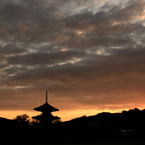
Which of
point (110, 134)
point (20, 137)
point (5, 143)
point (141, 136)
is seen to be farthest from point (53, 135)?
point (141, 136)

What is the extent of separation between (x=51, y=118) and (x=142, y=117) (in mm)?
71855

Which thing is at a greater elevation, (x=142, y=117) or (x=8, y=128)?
(x=142, y=117)

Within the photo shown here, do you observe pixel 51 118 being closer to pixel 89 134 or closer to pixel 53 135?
pixel 53 135

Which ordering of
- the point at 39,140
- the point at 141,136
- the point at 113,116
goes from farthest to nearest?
the point at 113,116, the point at 141,136, the point at 39,140

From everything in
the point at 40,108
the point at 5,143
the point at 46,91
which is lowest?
the point at 5,143

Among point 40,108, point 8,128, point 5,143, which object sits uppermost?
point 40,108

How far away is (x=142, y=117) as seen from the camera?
120312 millimetres

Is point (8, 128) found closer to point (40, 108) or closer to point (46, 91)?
point (40, 108)

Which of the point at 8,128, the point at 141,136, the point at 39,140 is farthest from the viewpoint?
the point at 141,136

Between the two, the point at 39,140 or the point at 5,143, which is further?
the point at 39,140

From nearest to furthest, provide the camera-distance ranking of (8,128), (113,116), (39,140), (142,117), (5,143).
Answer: (5,143), (39,140), (8,128), (142,117), (113,116)

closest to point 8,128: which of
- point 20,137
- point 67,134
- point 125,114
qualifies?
point 20,137

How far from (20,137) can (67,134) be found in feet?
37.9

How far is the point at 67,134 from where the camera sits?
60312 mm
